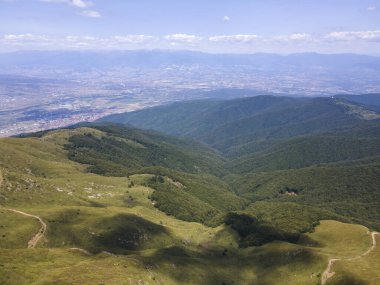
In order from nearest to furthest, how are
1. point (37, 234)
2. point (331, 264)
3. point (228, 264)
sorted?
point (331, 264) → point (37, 234) → point (228, 264)

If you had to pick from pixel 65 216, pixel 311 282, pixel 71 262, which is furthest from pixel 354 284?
pixel 65 216

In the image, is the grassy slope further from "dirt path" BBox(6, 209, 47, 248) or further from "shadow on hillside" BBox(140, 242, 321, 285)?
"dirt path" BBox(6, 209, 47, 248)

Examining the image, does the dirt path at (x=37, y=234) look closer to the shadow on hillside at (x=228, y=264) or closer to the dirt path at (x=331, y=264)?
the shadow on hillside at (x=228, y=264)

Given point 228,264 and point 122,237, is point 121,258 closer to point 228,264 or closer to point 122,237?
point 122,237

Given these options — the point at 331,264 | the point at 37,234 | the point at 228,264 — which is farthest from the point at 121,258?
the point at 331,264

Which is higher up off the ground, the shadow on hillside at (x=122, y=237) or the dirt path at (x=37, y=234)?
the dirt path at (x=37, y=234)

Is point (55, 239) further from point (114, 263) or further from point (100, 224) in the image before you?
point (114, 263)

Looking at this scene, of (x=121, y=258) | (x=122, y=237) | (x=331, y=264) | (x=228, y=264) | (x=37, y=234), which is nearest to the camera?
(x=121, y=258)

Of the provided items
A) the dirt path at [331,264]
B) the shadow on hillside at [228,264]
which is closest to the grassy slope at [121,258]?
→ the shadow on hillside at [228,264]

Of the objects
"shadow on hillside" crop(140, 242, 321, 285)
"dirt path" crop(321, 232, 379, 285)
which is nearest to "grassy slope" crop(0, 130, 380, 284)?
"shadow on hillside" crop(140, 242, 321, 285)

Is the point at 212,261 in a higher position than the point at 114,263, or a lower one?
lower

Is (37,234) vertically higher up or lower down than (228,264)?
higher up
